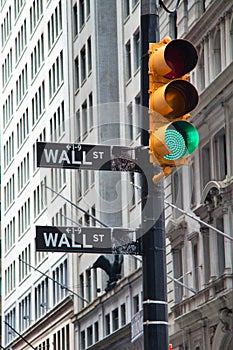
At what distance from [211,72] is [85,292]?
82.7ft

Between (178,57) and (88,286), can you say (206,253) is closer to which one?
→ (88,286)

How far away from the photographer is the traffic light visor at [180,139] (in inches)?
366

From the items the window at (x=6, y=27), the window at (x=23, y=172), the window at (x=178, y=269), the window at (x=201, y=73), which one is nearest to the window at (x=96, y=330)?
the window at (x=178, y=269)

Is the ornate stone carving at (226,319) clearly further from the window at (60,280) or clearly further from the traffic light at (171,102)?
the window at (60,280)

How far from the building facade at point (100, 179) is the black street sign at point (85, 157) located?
87mm

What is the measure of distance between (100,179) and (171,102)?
1770 millimetres

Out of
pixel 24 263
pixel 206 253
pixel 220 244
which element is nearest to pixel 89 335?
pixel 24 263

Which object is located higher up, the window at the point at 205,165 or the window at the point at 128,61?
the window at the point at 128,61

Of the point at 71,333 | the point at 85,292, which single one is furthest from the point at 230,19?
the point at 71,333

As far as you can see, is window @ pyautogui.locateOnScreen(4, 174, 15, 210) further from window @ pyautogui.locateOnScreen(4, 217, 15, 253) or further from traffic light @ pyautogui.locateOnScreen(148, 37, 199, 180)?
traffic light @ pyautogui.locateOnScreen(148, 37, 199, 180)

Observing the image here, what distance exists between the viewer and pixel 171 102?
9172 mm

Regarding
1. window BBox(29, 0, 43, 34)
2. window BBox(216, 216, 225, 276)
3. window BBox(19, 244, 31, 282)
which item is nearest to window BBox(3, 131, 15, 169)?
window BBox(19, 244, 31, 282)

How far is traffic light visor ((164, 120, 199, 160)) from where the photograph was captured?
9289 millimetres

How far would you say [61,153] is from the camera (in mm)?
10883
